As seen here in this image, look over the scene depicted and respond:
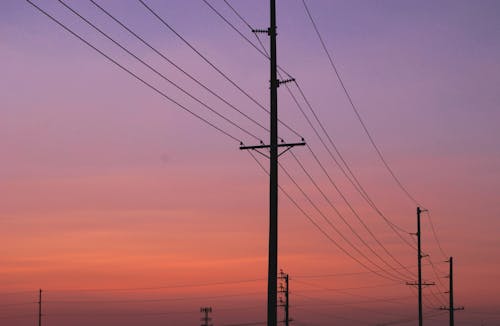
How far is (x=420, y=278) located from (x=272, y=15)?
153 ft

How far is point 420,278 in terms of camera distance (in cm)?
7800

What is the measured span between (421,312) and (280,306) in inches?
628

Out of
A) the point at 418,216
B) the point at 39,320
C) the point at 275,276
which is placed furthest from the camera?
the point at 39,320

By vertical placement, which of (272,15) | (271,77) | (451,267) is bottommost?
(451,267)

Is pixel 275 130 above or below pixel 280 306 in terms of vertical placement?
above

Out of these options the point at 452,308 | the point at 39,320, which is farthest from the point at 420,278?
the point at 39,320

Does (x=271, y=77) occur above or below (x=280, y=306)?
above

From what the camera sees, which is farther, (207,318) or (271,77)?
(207,318)

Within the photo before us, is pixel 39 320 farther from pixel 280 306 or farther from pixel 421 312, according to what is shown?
pixel 421 312

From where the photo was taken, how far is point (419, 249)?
7919cm

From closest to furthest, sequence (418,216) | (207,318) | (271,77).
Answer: (271,77) < (418,216) < (207,318)

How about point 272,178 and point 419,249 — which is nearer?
point 272,178

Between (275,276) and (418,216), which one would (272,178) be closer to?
(275,276)

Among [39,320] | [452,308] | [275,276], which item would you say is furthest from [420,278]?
[275,276]
